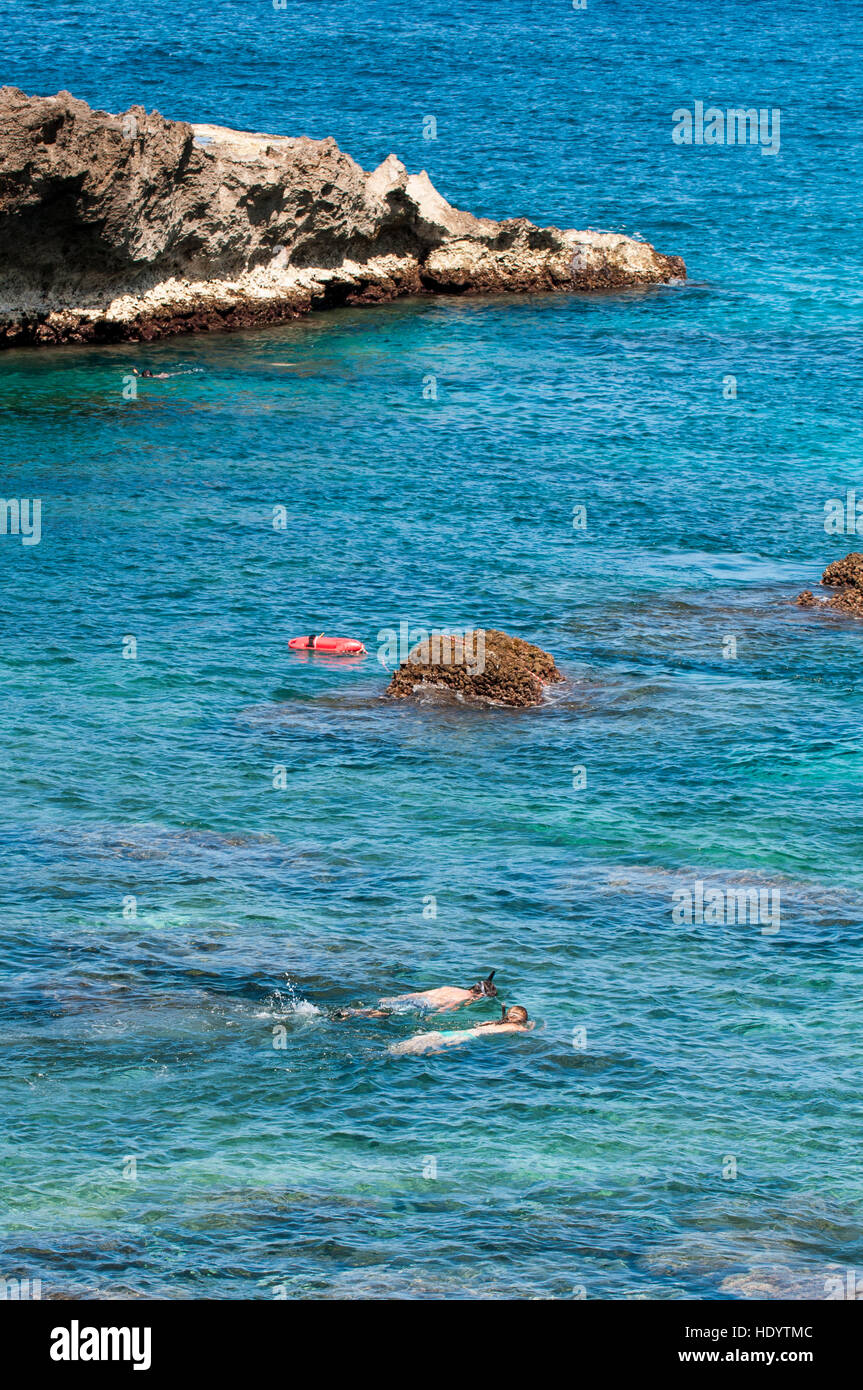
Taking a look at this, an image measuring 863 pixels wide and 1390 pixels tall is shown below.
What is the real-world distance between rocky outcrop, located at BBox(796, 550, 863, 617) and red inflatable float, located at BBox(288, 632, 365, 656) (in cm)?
1433

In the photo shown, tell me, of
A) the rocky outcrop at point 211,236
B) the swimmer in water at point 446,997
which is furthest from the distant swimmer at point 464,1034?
the rocky outcrop at point 211,236

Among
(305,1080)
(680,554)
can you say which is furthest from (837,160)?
(305,1080)

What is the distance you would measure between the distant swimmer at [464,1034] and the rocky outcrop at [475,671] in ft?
50.8

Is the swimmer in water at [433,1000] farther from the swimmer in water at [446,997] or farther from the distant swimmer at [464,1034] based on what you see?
the distant swimmer at [464,1034]

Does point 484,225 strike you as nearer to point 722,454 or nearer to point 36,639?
point 722,454

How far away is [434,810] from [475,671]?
6.79 metres

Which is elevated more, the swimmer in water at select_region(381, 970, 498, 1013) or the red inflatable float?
the red inflatable float

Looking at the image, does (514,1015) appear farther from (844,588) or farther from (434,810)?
(844,588)

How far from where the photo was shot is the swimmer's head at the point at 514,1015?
104ft

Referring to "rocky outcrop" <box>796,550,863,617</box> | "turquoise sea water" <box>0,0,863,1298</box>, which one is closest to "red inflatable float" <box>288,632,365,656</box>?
"turquoise sea water" <box>0,0,863,1298</box>

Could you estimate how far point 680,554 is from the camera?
59562 millimetres

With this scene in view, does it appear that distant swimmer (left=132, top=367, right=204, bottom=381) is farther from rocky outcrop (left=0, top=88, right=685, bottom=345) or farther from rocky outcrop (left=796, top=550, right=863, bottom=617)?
rocky outcrop (left=796, top=550, right=863, bottom=617)

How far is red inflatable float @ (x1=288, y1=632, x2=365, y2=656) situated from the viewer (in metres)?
50.0
